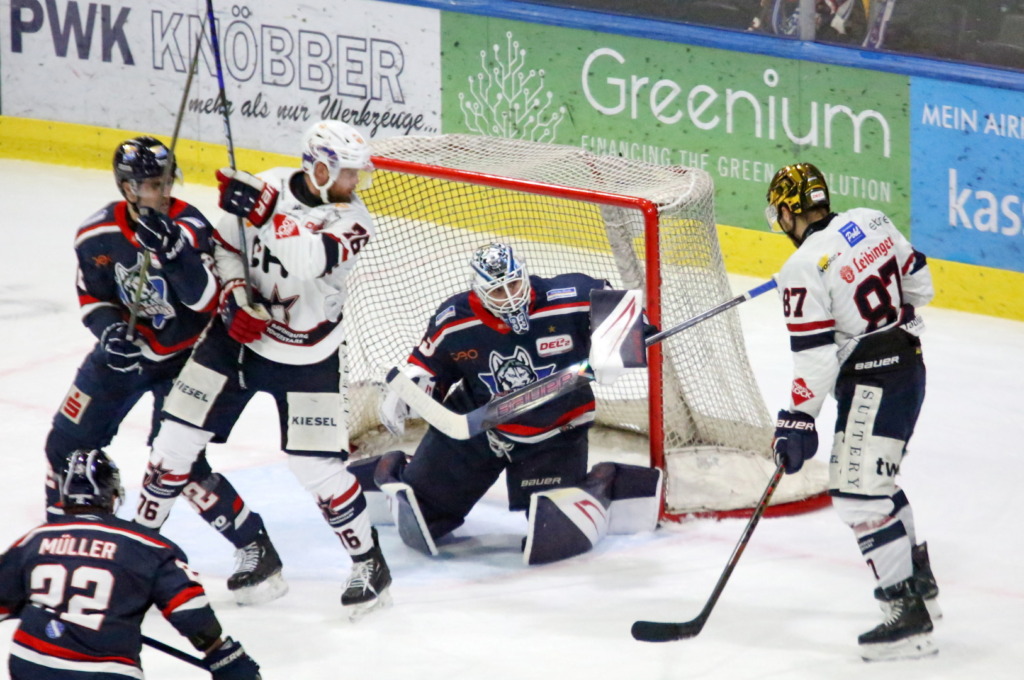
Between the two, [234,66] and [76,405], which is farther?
[234,66]

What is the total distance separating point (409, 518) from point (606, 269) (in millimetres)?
1179

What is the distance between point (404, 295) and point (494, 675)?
1921 millimetres

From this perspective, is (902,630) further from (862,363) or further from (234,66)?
(234,66)

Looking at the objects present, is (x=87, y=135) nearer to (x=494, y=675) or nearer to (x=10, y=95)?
(x=10, y=95)

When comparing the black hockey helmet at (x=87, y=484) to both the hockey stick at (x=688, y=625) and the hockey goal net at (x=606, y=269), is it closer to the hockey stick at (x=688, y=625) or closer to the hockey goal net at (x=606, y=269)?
the hockey stick at (x=688, y=625)

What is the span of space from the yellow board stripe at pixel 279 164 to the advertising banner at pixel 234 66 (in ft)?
0.19

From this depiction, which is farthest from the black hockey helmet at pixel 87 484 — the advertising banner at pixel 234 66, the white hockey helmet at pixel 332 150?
the advertising banner at pixel 234 66

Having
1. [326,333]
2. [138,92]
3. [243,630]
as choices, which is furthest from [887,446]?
[138,92]

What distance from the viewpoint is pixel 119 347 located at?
4383 mm

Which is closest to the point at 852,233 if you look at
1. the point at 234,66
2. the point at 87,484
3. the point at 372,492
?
the point at 372,492

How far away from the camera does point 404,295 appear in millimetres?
5805

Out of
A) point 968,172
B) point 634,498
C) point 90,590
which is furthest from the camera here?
point 968,172

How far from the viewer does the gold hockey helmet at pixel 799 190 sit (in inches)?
163

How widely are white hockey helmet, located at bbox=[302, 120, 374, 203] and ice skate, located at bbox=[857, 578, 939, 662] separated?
1.72 metres
